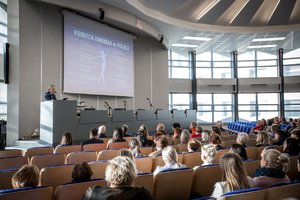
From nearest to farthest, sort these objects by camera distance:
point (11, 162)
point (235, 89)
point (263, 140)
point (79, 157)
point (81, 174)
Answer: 1. point (81, 174)
2. point (11, 162)
3. point (79, 157)
4. point (263, 140)
5. point (235, 89)

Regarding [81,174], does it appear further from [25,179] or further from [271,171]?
[271,171]

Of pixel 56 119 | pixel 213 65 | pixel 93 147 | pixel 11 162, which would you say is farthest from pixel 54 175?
pixel 213 65

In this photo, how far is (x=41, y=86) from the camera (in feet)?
30.8

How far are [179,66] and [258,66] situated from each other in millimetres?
5657

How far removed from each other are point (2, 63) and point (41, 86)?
144 cm

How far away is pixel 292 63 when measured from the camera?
19016 mm

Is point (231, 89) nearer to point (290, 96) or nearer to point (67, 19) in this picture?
point (290, 96)

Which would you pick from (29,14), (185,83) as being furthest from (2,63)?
(185,83)

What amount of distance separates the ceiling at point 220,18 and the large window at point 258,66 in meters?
2.44

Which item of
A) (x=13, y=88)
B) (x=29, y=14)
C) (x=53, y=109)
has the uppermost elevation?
(x=29, y=14)

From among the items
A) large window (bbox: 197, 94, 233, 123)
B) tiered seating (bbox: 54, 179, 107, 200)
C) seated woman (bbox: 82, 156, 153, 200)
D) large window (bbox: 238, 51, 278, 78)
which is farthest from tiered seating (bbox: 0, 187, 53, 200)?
large window (bbox: 238, 51, 278, 78)

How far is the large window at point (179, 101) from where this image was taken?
1830 cm

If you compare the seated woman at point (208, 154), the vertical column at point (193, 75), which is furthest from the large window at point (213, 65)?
the seated woman at point (208, 154)

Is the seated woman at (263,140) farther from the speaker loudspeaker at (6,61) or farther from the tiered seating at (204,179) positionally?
the speaker loudspeaker at (6,61)
